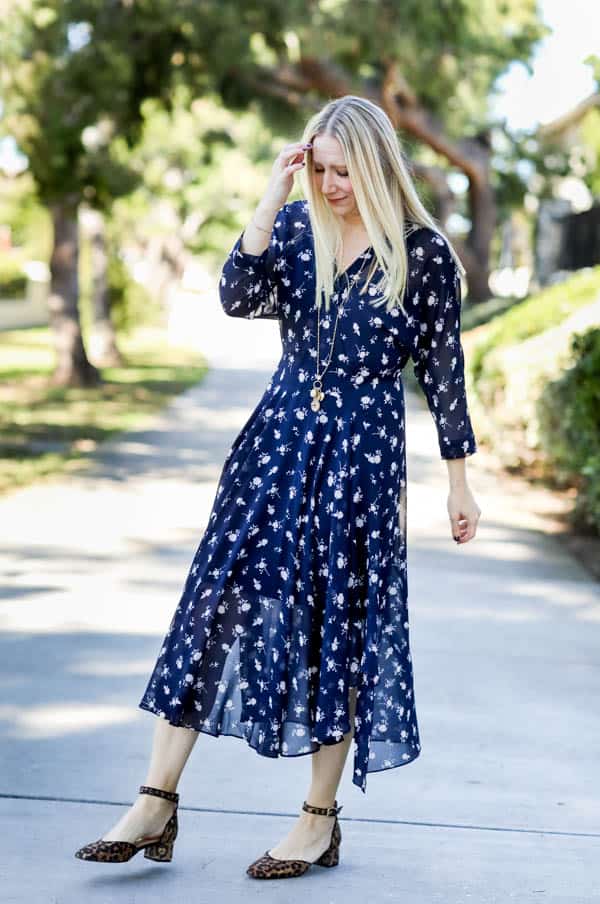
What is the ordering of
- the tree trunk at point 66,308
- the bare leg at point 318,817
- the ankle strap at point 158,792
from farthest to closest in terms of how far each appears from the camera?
the tree trunk at point 66,308, the bare leg at point 318,817, the ankle strap at point 158,792

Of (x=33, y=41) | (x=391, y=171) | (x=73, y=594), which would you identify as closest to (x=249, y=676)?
(x=391, y=171)

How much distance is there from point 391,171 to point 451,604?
3.79 m

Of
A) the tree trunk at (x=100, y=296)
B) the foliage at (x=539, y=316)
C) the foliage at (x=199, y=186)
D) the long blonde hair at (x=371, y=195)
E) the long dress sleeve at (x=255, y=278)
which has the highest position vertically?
the foliage at (x=199, y=186)

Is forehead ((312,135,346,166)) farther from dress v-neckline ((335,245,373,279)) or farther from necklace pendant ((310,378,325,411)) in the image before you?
necklace pendant ((310,378,325,411))

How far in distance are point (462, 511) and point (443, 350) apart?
41cm

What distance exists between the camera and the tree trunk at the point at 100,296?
22.8m

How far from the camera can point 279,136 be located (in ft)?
71.4

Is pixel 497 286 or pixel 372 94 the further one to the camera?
pixel 497 286

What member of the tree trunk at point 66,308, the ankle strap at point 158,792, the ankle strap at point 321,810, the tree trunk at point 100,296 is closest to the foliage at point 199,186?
the tree trunk at point 100,296

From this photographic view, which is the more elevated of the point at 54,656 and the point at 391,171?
the point at 391,171

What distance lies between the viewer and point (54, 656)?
5680 mm

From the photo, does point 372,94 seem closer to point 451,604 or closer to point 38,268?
point 451,604

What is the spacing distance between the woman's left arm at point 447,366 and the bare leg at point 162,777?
850 millimetres

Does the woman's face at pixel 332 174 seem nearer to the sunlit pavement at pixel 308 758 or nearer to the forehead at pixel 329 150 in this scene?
the forehead at pixel 329 150
